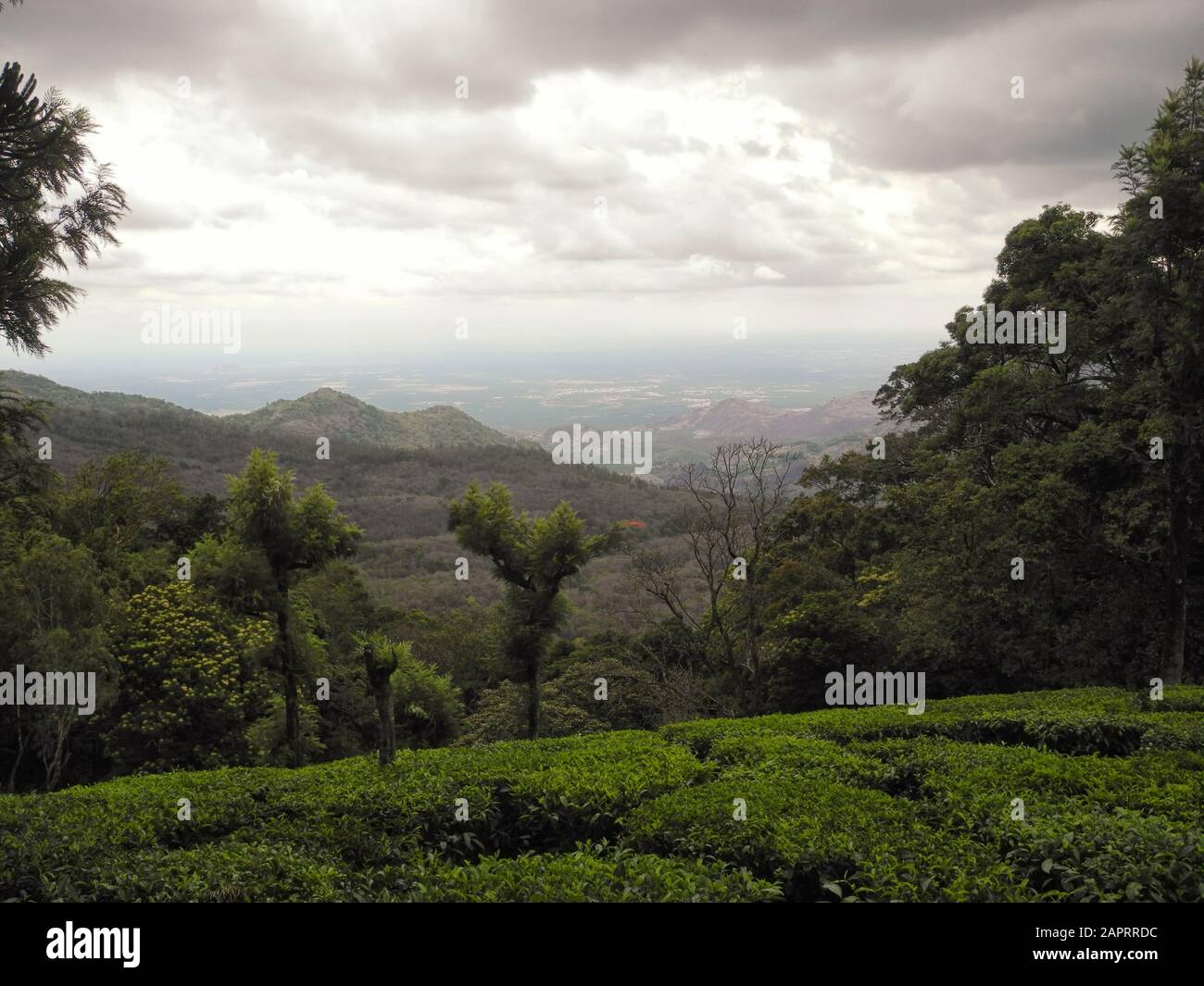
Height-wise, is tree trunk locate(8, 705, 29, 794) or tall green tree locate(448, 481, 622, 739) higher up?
tall green tree locate(448, 481, 622, 739)

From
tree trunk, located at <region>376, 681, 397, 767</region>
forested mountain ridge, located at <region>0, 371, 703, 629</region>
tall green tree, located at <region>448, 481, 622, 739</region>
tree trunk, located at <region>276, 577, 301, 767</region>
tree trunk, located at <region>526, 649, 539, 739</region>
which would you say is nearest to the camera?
tree trunk, located at <region>376, 681, 397, 767</region>

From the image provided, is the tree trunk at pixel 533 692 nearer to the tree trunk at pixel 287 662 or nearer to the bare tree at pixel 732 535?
the bare tree at pixel 732 535

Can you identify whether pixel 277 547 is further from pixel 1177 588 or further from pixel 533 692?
pixel 1177 588

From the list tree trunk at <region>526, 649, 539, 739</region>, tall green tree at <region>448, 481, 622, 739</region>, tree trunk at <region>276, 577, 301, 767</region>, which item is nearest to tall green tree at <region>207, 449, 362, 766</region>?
tree trunk at <region>276, 577, 301, 767</region>

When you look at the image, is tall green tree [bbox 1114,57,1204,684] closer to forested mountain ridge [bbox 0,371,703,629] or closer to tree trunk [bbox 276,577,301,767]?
tree trunk [bbox 276,577,301,767]

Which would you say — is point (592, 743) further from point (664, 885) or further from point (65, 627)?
point (65, 627)

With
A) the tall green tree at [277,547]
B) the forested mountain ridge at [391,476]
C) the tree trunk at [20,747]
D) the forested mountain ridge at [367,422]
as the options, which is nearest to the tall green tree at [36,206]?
the tall green tree at [277,547]
